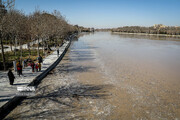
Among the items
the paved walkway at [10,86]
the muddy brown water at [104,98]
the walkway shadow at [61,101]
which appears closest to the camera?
the walkway shadow at [61,101]

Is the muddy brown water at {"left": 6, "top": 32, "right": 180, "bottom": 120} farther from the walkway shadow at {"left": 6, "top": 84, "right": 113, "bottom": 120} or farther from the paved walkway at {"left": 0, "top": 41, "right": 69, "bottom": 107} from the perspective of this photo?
the paved walkway at {"left": 0, "top": 41, "right": 69, "bottom": 107}

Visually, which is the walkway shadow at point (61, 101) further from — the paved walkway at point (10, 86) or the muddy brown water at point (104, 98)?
the paved walkway at point (10, 86)

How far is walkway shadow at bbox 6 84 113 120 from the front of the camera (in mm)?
6906

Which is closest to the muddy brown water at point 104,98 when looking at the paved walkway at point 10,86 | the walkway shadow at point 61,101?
the walkway shadow at point 61,101

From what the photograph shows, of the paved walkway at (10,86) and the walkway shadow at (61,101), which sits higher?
the paved walkway at (10,86)

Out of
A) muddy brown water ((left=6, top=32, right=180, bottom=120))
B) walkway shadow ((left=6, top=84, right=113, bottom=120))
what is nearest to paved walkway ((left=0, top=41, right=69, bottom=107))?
muddy brown water ((left=6, top=32, right=180, bottom=120))

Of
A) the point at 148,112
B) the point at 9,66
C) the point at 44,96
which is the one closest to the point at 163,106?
the point at 148,112

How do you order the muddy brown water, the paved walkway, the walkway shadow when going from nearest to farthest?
the walkway shadow < the muddy brown water < the paved walkway

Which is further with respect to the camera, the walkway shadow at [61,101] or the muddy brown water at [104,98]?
the muddy brown water at [104,98]

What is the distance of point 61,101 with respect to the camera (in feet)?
27.0

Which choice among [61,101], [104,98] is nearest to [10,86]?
[61,101]

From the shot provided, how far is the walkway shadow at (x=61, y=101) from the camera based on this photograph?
22.7 feet

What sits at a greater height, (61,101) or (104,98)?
(61,101)

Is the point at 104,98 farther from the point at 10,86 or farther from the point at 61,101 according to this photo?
the point at 10,86
